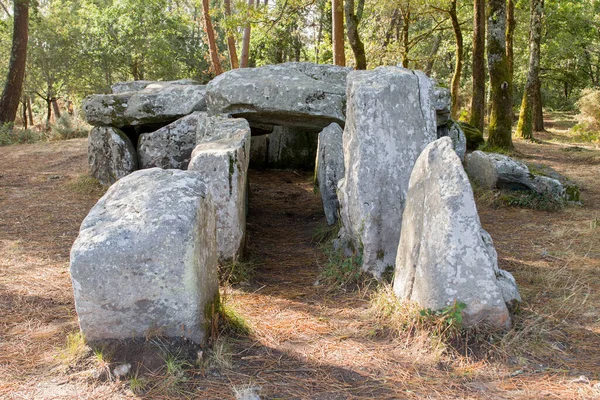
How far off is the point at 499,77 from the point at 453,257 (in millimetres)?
7732

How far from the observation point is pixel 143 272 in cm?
301

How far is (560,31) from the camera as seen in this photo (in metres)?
21.6

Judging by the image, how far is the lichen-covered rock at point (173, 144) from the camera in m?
7.57

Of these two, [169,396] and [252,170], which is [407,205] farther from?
[252,170]

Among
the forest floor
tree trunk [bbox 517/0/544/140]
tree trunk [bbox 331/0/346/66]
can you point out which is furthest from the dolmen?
tree trunk [bbox 517/0/544/140]

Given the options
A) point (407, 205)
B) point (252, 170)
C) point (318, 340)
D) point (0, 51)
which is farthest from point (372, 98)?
point (0, 51)

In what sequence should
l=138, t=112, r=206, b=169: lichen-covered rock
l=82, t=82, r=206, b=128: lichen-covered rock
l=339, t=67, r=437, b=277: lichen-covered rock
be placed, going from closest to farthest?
l=339, t=67, r=437, b=277: lichen-covered rock
l=138, t=112, r=206, b=169: lichen-covered rock
l=82, t=82, r=206, b=128: lichen-covered rock

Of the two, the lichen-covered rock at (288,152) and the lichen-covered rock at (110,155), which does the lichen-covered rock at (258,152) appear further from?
the lichen-covered rock at (110,155)

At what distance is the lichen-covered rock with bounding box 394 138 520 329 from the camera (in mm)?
3316

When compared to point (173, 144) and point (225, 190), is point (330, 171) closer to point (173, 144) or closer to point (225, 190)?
point (225, 190)

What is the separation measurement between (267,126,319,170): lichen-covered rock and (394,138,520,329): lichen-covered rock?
6.45m

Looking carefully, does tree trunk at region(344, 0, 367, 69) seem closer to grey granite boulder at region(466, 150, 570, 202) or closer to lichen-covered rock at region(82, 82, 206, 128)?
lichen-covered rock at region(82, 82, 206, 128)

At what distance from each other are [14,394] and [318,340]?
1.81 meters

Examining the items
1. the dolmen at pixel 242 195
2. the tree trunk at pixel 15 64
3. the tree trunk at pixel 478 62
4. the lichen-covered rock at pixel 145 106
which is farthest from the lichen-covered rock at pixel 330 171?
the tree trunk at pixel 15 64
